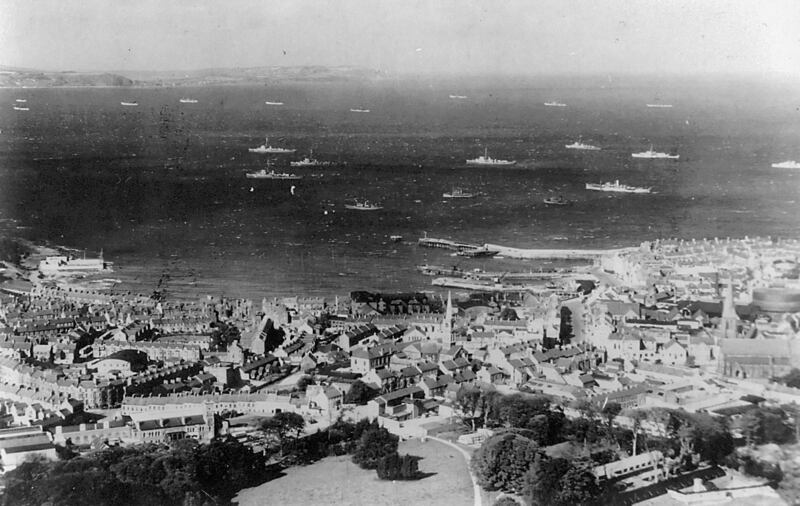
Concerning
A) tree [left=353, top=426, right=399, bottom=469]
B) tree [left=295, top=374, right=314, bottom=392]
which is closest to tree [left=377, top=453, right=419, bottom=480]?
tree [left=353, top=426, right=399, bottom=469]

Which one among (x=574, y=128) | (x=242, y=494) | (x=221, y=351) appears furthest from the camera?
(x=574, y=128)

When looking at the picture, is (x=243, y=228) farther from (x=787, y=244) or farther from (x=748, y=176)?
(x=748, y=176)

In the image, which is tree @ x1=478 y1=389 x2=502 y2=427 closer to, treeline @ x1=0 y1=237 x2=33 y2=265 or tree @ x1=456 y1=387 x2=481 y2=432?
tree @ x1=456 y1=387 x2=481 y2=432

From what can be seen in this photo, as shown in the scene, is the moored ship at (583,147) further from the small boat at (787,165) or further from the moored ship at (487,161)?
the small boat at (787,165)

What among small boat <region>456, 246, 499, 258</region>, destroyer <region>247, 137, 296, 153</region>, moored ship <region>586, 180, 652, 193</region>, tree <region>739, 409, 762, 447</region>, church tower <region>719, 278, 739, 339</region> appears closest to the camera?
tree <region>739, 409, 762, 447</region>

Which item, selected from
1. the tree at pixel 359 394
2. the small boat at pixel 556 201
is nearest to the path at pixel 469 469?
the tree at pixel 359 394

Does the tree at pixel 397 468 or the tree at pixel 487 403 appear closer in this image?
the tree at pixel 397 468

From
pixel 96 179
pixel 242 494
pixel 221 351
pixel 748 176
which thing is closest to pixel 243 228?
pixel 96 179
